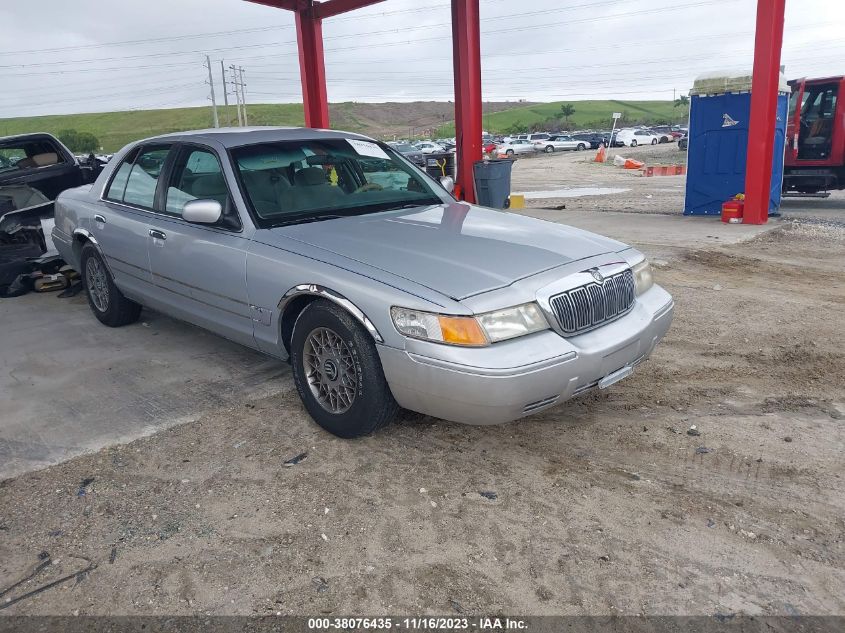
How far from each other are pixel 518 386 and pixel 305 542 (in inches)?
43.0

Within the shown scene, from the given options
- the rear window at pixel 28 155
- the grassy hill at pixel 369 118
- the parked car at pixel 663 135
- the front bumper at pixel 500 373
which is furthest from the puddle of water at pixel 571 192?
the grassy hill at pixel 369 118

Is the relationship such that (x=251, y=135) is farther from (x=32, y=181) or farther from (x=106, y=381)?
(x=32, y=181)

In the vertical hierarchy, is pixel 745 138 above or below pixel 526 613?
above

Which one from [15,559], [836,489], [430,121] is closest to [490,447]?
[836,489]

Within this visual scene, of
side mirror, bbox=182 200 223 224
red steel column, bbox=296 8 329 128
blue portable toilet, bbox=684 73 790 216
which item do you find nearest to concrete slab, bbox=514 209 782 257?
blue portable toilet, bbox=684 73 790 216

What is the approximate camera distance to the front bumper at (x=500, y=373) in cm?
297

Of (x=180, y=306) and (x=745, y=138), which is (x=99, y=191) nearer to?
(x=180, y=306)

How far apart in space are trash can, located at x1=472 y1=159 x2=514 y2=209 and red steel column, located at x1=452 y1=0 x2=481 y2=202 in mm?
351

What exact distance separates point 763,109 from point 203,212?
9381mm

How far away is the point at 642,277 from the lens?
3.90 m

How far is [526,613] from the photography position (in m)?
2.37

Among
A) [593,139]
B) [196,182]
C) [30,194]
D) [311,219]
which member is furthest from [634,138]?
[311,219]

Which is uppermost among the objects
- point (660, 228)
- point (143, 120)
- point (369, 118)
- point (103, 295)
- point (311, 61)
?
point (143, 120)

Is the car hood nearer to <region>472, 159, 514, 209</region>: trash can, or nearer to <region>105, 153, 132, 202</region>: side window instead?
<region>105, 153, 132, 202</region>: side window
